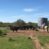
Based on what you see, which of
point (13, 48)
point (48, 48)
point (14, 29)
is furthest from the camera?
point (14, 29)

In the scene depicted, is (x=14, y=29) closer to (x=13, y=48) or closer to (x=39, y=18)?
(x=13, y=48)

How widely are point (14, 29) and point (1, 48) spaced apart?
88.2 ft

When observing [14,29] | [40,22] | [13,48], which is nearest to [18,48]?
[13,48]

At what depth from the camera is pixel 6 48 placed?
15695 millimetres

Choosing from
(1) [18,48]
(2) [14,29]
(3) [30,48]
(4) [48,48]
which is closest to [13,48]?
(1) [18,48]

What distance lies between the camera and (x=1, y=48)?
15.8 m

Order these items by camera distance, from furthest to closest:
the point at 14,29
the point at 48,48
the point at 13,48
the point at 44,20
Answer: the point at 44,20 < the point at 14,29 < the point at 48,48 < the point at 13,48

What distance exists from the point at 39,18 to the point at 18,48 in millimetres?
64473

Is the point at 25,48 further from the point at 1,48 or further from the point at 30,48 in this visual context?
the point at 1,48

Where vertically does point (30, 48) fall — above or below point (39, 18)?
below

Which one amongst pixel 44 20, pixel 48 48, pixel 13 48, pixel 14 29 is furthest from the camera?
pixel 44 20

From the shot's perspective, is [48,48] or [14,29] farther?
[14,29]

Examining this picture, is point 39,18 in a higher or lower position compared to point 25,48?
higher

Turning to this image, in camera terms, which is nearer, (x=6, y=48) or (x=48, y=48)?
(x=6, y=48)
